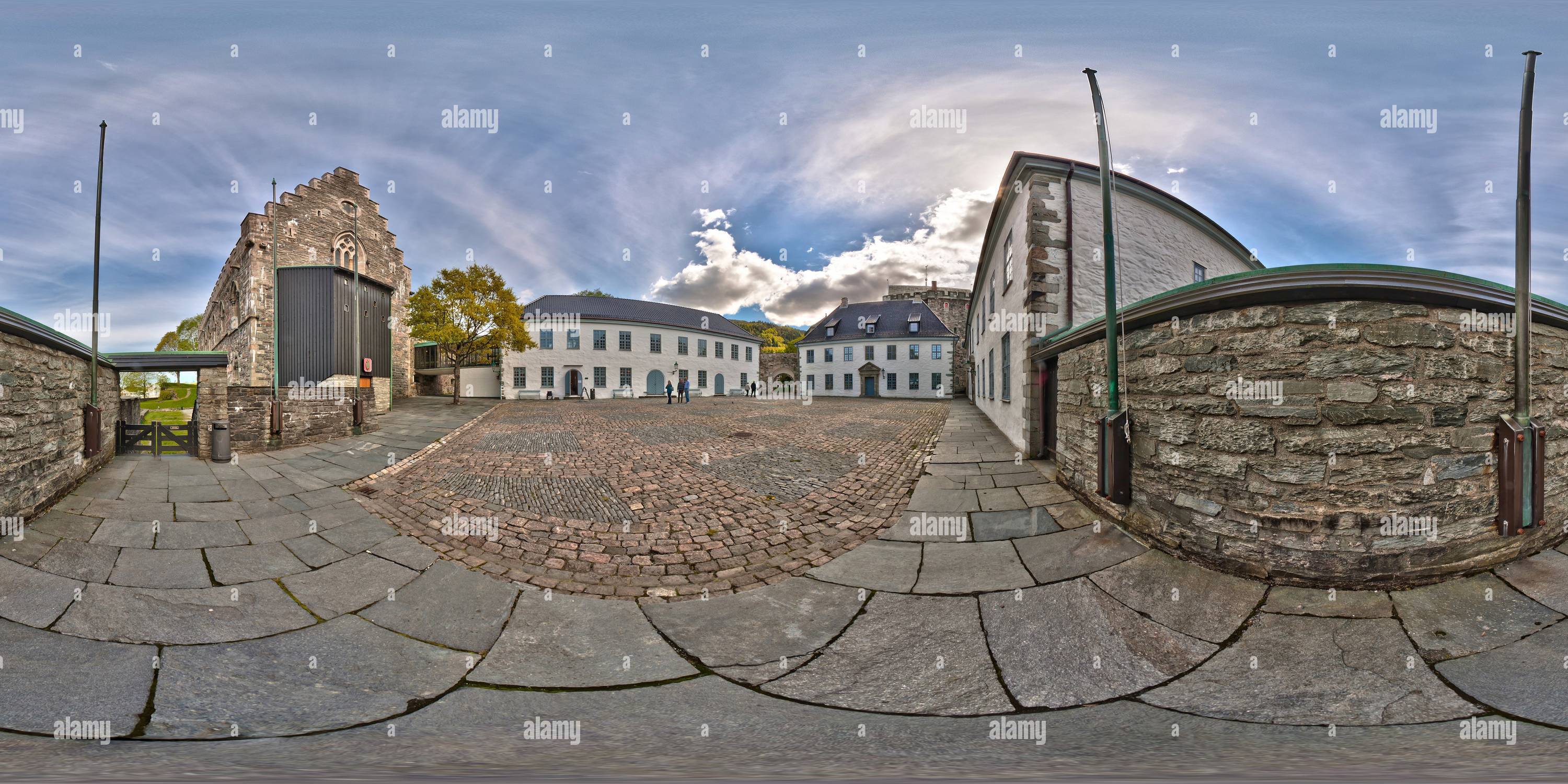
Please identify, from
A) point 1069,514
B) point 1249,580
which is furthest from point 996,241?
point 1249,580

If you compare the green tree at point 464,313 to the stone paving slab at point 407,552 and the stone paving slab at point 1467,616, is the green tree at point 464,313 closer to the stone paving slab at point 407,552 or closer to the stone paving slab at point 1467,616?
the stone paving slab at point 407,552

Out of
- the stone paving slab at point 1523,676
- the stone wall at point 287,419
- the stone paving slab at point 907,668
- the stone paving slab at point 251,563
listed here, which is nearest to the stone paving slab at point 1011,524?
the stone paving slab at point 907,668

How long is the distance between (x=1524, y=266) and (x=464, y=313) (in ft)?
82.5

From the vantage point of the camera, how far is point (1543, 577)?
335 centimetres

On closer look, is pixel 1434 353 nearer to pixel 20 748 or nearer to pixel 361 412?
pixel 20 748

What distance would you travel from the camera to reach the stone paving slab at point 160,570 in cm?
384

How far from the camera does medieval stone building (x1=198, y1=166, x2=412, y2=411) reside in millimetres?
15297

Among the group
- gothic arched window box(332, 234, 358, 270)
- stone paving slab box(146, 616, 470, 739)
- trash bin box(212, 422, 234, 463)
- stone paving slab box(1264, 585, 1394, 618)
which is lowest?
stone paving slab box(146, 616, 470, 739)

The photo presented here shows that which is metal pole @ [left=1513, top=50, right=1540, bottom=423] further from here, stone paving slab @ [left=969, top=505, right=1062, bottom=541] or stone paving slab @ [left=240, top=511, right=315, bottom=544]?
stone paving slab @ [left=240, top=511, right=315, bottom=544]

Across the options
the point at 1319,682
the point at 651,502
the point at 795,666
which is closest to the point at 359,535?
the point at 651,502

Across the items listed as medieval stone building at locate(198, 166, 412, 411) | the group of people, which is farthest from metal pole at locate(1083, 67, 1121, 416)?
the group of people

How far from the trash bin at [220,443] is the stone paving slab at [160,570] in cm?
406

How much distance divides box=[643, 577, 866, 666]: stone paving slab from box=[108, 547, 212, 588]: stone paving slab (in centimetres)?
355

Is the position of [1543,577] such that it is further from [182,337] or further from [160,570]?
[182,337]
